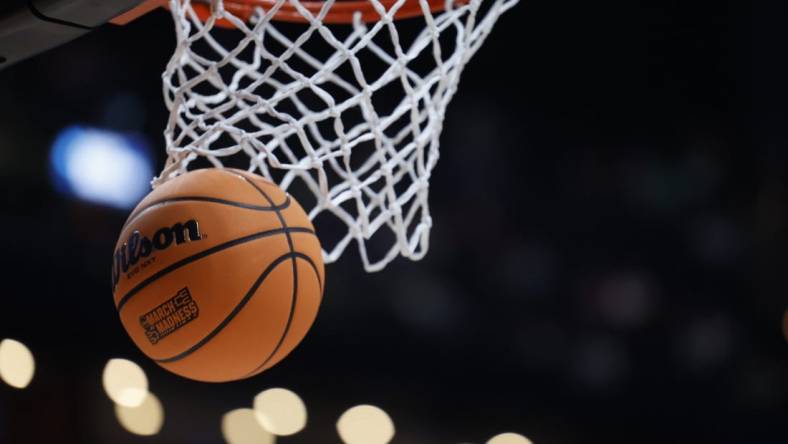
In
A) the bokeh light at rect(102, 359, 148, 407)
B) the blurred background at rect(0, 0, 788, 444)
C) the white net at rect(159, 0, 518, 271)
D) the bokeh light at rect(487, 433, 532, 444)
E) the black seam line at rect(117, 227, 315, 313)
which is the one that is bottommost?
the black seam line at rect(117, 227, 315, 313)

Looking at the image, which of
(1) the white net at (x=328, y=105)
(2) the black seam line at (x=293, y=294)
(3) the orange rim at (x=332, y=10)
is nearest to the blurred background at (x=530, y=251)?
(1) the white net at (x=328, y=105)

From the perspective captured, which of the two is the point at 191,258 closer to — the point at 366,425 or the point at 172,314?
the point at 172,314

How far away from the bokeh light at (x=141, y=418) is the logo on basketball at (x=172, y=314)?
5.46ft

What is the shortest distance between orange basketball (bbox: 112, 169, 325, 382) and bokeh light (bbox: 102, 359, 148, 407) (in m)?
1.61

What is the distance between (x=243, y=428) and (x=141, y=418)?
29 centimetres

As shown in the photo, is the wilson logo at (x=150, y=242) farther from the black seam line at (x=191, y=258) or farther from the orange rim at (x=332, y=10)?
the orange rim at (x=332, y=10)

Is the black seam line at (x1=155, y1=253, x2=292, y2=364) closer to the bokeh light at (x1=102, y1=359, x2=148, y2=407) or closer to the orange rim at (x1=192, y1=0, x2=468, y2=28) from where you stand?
the orange rim at (x1=192, y1=0, x2=468, y2=28)

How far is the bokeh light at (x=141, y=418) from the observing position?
2.47 metres

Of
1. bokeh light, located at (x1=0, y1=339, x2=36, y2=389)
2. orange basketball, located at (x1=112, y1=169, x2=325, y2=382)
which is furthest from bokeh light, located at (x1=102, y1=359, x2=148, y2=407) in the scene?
orange basketball, located at (x1=112, y1=169, x2=325, y2=382)

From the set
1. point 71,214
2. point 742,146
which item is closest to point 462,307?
point 742,146

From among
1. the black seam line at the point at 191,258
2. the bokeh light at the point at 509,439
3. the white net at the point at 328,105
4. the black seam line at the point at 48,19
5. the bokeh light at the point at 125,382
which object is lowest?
the black seam line at the point at 191,258

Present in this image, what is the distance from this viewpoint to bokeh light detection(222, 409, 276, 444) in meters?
2.50

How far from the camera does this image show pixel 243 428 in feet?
8.23

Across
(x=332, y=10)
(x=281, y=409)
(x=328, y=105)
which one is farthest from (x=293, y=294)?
(x=281, y=409)
